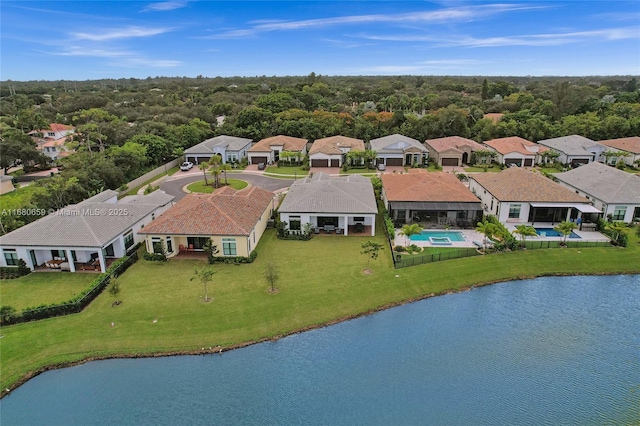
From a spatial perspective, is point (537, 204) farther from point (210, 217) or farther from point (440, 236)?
point (210, 217)

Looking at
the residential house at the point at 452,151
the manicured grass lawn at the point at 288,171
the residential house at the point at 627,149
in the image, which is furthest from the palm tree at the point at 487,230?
the residential house at the point at 627,149

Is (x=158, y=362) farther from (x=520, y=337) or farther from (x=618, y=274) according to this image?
(x=618, y=274)

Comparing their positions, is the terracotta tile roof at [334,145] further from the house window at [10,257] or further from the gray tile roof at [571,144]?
the house window at [10,257]

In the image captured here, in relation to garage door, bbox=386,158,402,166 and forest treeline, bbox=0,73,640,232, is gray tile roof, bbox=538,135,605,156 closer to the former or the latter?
forest treeline, bbox=0,73,640,232

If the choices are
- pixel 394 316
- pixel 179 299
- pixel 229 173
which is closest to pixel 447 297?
pixel 394 316

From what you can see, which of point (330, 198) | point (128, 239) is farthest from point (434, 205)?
point (128, 239)
